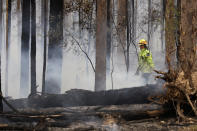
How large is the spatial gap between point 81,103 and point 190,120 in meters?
2.86

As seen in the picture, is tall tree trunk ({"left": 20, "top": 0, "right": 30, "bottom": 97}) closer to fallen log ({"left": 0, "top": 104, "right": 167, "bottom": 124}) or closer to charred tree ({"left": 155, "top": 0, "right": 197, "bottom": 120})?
fallen log ({"left": 0, "top": 104, "right": 167, "bottom": 124})

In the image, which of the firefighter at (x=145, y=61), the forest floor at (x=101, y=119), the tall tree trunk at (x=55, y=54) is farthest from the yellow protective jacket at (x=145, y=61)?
the forest floor at (x=101, y=119)

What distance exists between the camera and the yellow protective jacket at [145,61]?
437 inches

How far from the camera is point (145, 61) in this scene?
11.2m

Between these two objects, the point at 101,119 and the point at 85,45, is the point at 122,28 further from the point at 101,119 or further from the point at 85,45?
the point at 101,119

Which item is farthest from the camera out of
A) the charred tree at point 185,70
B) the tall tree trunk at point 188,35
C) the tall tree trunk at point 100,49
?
the tall tree trunk at point 100,49

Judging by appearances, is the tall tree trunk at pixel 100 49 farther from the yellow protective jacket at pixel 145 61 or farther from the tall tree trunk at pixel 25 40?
the tall tree trunk at pixel 25 40

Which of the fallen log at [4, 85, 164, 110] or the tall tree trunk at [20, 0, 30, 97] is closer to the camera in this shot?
the fallen log at [4, 85, 164, 110]

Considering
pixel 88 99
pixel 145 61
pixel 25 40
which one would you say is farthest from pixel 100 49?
pixel 88 99

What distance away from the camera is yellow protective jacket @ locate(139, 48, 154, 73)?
11.1m

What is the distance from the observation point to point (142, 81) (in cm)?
1295

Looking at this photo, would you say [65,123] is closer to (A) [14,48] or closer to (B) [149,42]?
(A) [14,48]

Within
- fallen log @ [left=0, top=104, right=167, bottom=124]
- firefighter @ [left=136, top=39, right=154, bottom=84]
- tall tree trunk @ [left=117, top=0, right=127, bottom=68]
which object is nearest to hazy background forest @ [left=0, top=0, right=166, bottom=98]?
tall tree trunk @ [left=117, top=0, right=127, bottom=68]

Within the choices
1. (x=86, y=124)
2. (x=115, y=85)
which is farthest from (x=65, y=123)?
(x=115, y=85)
